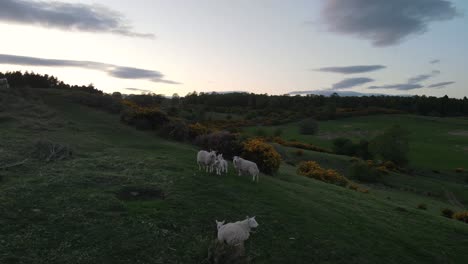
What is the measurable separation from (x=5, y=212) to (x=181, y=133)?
1930 cm

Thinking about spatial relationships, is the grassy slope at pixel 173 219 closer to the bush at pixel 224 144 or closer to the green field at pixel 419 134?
the bush at pixel 224 144

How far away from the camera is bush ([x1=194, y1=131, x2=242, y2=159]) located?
26297mm

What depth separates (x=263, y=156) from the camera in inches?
975

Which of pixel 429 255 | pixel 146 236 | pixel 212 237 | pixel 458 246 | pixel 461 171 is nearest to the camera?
pixel 146 236

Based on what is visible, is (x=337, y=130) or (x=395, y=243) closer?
(x=395, y=243)

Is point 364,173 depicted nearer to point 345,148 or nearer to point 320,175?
point 320,175

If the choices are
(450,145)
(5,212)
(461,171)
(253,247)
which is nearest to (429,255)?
(253,247)

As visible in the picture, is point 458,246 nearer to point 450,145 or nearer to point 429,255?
point 429,255

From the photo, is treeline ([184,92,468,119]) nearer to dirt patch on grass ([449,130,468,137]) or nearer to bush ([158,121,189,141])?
dirt patch on grass ([449,130,468,137])

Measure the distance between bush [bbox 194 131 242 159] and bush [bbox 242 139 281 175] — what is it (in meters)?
0.74

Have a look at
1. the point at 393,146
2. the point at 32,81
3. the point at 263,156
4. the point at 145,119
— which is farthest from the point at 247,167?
the point at 393,146

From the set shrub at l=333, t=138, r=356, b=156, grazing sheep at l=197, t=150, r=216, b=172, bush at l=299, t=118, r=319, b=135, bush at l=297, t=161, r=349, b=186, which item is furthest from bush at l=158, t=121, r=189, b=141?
bush at l=299, t=118, r=319, b=135

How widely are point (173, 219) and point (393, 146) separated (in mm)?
68152

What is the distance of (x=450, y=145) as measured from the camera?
90875 millimetres
